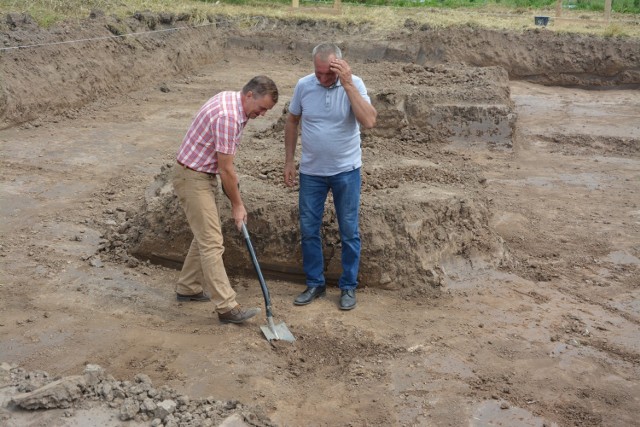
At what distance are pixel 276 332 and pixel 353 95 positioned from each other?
1.82 metres

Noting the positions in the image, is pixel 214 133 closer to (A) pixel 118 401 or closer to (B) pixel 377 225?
(B) pixel 377 225

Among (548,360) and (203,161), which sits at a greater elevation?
(203,161)

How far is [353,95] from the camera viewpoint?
571 centimetres

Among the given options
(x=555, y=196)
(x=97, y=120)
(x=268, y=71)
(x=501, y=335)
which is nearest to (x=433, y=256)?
(x=501, y=335)

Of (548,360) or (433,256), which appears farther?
(433,256)

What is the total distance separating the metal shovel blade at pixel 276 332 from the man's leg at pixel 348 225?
63cm

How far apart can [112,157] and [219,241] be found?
531 centimetres

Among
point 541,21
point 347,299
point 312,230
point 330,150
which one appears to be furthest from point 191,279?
point 541,21

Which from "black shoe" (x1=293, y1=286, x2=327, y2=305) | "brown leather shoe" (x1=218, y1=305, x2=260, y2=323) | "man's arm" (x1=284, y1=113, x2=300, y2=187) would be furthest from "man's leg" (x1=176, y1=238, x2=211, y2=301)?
"man's arm" (x1=284, y1=113, x2=300, y2=187)

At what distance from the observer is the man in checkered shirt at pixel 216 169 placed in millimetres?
5523

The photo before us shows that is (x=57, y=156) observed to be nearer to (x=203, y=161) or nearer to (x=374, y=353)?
(x=203, y=161)

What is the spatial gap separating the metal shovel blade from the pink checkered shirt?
1209 millimetres

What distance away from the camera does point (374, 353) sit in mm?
5656

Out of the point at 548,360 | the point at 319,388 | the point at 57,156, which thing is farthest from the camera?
the point at 57,156
